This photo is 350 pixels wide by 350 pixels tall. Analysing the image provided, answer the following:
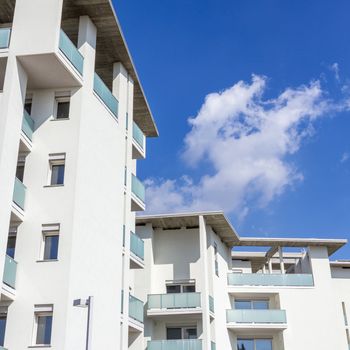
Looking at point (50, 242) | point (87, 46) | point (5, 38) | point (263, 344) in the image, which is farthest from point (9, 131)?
point (263, 344)

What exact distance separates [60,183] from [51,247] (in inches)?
97.4

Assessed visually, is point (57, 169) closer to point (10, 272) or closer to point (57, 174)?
point (57, 174)

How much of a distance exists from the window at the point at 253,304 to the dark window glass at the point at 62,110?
850 inches

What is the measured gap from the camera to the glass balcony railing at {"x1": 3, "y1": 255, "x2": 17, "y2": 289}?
18906mm

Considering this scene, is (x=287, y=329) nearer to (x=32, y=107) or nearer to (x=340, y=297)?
(x=340, y=297)

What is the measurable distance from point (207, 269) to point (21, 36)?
18751 mm

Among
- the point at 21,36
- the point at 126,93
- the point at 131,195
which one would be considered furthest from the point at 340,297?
the point at 21,36

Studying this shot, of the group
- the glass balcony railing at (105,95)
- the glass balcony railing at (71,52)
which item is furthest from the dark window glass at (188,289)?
the glass balcony railing at (71,52)

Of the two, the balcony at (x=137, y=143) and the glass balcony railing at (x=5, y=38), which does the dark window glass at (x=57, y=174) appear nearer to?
the glass balcony railing at (x=5, y=38)

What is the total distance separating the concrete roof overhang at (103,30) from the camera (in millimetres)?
23625

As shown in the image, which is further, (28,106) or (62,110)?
(28,106)

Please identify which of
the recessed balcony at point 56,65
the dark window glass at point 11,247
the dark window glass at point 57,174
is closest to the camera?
the dark window glass at point 11,247

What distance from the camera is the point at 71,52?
22.3m

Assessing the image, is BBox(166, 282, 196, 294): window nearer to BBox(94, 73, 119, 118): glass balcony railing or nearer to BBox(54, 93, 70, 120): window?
BBox(94, 73, 119, 118): glass balcony railing
